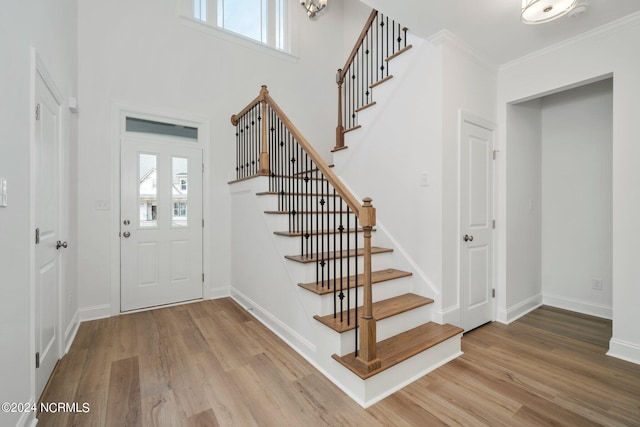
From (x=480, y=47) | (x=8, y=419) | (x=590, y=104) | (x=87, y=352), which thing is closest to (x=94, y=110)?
(x=87, y=352)

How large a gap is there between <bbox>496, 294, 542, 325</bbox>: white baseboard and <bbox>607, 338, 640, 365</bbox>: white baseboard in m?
0.79

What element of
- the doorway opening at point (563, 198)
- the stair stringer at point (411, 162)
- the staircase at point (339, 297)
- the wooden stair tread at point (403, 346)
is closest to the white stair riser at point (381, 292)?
the staircase at point (339, 297)

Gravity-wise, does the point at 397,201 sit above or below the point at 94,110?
below

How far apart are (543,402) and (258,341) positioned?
2.11 metres

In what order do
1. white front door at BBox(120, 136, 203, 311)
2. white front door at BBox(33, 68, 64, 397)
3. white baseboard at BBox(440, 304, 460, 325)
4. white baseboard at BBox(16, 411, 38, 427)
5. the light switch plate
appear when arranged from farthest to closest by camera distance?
white front door at BBox(120, 136, 203, 311), white baseboard at BBox(440, 304, 460, 325), white front door at BBox(33, 68, 64, 397), white baseboard at BBox(16, 411, 38, 427), the light switch plate

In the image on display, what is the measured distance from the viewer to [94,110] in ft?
10.3

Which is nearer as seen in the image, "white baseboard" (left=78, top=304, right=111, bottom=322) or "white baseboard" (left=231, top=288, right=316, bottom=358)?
"white baseboard" (left=231, top=288, right=316, bottom=358)

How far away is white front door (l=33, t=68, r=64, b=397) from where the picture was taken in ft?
5.81

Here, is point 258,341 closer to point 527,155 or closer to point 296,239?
point 296,239

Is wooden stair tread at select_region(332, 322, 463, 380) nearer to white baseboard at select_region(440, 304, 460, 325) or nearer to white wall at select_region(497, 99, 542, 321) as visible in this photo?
white baseboard at select_region(440, 304, 460, 325)

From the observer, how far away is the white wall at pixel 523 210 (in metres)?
3.11

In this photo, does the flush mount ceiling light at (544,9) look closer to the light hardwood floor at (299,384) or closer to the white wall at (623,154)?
the white wall at (623,154)

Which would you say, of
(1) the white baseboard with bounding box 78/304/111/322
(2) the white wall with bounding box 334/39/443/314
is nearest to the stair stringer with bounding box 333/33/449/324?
(2) the white wall with bounding box 334/39/443/314

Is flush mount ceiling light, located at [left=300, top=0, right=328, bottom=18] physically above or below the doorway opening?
above
